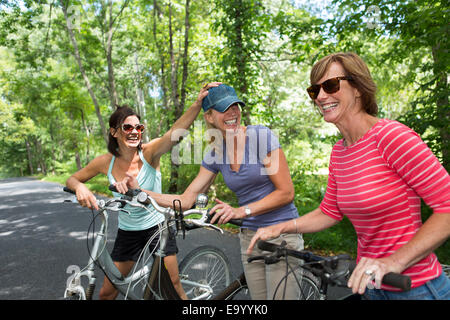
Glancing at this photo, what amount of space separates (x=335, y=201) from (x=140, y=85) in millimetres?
14535

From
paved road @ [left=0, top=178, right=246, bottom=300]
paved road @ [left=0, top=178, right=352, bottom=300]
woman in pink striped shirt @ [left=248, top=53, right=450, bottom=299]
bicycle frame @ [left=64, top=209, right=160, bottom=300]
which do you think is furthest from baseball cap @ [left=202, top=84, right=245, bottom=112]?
paved road @ [left=0, top=178, right=246, bottom=300]

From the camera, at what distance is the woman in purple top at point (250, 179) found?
2.13 metres

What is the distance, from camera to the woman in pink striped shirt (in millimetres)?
1255

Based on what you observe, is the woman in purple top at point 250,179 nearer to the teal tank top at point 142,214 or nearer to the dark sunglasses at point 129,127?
the teal tank top at point 142,214

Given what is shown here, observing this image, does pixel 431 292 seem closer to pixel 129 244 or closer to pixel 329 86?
pixel 329 86

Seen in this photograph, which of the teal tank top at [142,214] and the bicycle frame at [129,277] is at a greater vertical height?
the teal tank top at [142,214]

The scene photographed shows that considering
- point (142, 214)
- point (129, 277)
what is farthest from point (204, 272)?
point (142, 214)

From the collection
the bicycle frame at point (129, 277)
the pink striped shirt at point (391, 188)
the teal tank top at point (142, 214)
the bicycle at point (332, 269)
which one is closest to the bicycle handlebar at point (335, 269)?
the bicycle at point (332, 269)

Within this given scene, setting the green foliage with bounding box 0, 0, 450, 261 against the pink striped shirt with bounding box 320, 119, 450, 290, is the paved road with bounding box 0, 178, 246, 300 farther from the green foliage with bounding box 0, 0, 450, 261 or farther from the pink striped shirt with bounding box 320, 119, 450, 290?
the pink striped shirt with bounding box 320, 119, 450, 290

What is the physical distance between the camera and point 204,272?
11.3 ft

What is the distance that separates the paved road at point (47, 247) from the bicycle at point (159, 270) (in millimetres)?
414

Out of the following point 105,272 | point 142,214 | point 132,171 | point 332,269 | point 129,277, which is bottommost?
point 129,277

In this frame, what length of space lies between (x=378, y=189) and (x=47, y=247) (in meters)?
6.98

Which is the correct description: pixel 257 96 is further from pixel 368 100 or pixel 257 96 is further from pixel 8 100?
pixel 8 100
